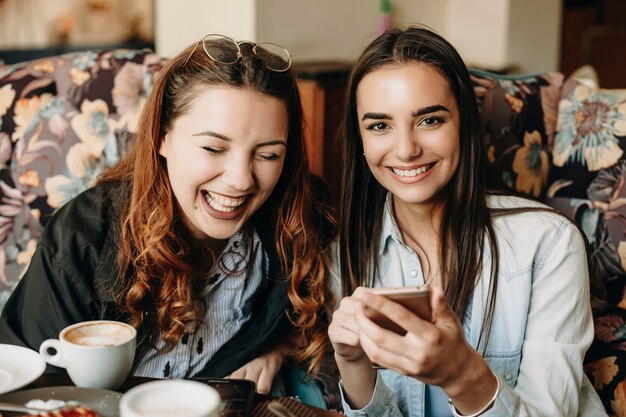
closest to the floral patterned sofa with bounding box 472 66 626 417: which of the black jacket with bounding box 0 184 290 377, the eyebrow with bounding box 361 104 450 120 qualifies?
the eyebrow with bounding box 361 104 450 120

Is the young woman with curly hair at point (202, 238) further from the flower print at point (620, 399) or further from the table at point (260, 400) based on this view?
the flower print at point (620, 399)

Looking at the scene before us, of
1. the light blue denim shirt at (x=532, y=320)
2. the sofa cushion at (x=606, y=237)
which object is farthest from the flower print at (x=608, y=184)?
the light blue denim shirt at (x=532, y=320)

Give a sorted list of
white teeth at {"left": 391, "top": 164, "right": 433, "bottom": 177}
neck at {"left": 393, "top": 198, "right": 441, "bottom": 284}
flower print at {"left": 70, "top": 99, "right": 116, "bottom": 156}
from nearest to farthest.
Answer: white teeth at {"left": 391, "top": 164, "right": 433, "bottom": 177}, neck at {"left": 393, "top": 198, "right": 441, "bottom": 284}, flower print at {"left": 70, "top": 99, "right": 116, "bottom": 156}

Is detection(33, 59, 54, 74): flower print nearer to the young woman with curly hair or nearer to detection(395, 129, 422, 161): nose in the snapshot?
the young woman with curly hair

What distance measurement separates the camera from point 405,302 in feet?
3.47

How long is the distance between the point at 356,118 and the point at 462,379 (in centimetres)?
66

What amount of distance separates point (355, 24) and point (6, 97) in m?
1.69

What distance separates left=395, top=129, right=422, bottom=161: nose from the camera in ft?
4.73

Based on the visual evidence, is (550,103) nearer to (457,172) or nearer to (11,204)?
(457,172)

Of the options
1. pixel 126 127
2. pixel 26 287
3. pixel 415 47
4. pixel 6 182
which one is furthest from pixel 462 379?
pixel 6 182

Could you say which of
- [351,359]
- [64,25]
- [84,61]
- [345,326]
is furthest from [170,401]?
[64,25]

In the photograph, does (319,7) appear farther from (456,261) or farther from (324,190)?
(456,261)

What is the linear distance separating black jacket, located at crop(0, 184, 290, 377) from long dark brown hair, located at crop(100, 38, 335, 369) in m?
0.03

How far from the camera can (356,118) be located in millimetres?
1619
